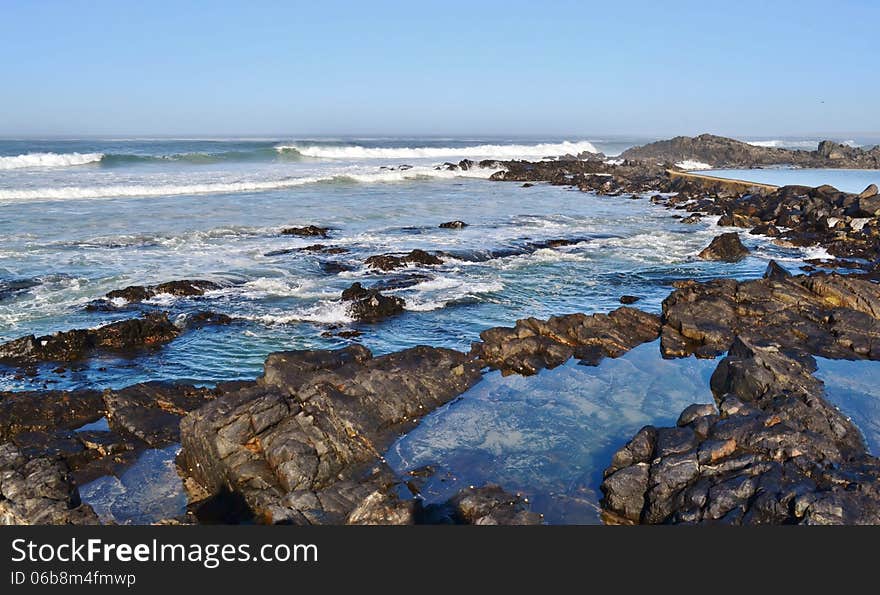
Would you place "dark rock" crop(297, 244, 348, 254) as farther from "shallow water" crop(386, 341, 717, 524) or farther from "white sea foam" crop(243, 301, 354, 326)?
"shallow water" crop(386, 341, 717, 524)

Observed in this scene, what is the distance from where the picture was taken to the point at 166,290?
1773cm

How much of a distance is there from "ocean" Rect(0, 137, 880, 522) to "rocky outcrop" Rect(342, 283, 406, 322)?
1.28 ft

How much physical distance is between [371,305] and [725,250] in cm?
1470

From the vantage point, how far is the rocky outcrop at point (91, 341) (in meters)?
13.0

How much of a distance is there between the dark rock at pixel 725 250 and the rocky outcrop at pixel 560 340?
10055mm

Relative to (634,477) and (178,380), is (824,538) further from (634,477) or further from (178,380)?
(178,380)

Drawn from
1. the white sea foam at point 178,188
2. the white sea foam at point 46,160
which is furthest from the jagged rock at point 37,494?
the white sea foam at point 46,160

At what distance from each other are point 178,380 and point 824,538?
10420 mm

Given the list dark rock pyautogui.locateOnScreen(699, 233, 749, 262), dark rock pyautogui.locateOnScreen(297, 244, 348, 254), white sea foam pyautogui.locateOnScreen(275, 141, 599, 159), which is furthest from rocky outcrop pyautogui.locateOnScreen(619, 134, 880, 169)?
dark rock pyautogui.locateOnScreen(297, 244, 348, 254)

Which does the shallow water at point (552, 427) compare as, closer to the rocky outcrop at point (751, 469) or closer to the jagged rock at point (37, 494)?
the rocky outcrop at point (751, 469)

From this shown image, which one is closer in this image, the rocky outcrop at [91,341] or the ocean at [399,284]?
the ocean at [399,284]

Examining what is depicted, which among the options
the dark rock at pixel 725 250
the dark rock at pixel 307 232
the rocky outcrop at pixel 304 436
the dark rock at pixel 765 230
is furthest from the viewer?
the dark rock at pixel 765 230

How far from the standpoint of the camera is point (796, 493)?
7.20 meters

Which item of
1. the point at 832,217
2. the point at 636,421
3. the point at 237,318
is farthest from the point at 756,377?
the point at 832,217
